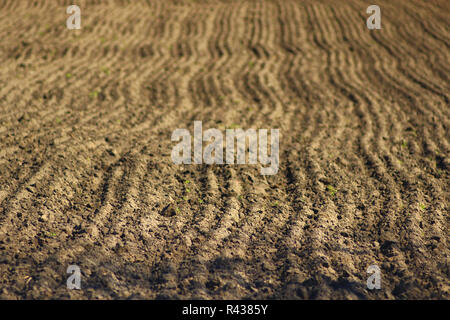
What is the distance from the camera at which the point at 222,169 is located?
14.4ft

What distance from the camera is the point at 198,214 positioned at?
3.62 metres

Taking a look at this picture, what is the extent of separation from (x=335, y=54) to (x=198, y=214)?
659 centimetres

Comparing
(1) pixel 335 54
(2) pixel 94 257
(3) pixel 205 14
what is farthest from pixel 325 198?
(3) pixel 205 14

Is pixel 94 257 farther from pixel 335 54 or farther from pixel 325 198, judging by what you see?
pixel 335 54

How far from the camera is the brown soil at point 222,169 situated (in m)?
2.87

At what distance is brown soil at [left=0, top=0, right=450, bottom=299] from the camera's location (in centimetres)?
287

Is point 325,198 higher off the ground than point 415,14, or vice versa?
point 415,14

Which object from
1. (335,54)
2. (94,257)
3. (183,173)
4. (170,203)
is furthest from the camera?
(335,54)

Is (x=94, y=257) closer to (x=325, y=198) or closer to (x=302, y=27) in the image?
(x=325, y=198)

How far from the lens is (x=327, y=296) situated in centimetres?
264

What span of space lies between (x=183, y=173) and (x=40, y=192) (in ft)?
5.18

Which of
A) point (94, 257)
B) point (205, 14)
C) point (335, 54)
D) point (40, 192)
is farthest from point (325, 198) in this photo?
point (205, 14)
